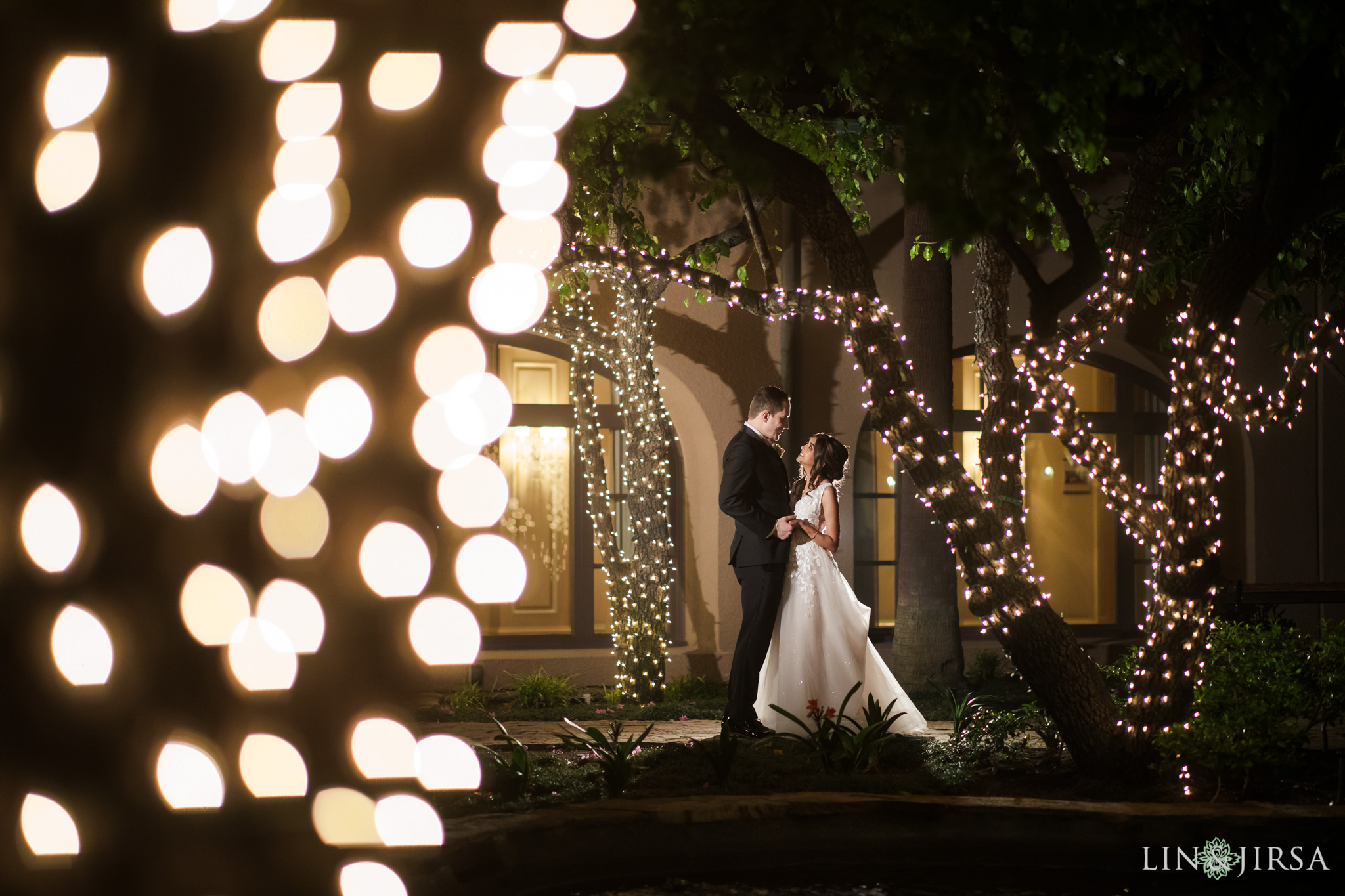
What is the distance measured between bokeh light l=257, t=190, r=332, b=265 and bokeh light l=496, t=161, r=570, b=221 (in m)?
0.23

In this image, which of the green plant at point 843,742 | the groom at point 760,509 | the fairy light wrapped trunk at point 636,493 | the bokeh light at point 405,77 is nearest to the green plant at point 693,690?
the fairy light wrapped trunk at point 636,493

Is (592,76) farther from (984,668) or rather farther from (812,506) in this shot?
(984,668)

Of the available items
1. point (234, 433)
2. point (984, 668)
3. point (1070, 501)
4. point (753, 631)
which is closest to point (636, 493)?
point (753, 631)

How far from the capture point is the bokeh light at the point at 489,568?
145cm

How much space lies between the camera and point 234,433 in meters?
1.52

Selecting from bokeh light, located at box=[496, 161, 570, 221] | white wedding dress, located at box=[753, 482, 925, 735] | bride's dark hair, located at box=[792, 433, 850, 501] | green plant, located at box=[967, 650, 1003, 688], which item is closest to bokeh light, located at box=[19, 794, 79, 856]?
bokeh light, located at box=[496, 161, 570, 221]

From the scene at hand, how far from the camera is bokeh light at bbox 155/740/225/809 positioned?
159 cm

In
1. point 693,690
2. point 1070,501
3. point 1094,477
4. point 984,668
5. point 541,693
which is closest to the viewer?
point 1094,477

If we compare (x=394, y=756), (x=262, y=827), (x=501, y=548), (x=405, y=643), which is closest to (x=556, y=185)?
(x=501, y=548)

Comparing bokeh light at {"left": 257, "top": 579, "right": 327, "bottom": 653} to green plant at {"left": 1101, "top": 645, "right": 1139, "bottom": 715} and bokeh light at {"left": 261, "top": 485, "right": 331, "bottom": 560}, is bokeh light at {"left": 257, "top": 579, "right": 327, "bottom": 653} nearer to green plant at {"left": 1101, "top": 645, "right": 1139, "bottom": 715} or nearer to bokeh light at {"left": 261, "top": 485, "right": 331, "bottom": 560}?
bokeh light at {"left": 261, "top": 485, "right": 331, "bottom": 560}

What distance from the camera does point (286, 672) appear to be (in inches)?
61.1

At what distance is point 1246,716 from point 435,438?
431 centimetres

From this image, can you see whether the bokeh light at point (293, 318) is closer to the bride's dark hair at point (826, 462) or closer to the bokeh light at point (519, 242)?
the bokeh light at point (519, 242)

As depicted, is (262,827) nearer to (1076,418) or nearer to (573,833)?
(573,833)
